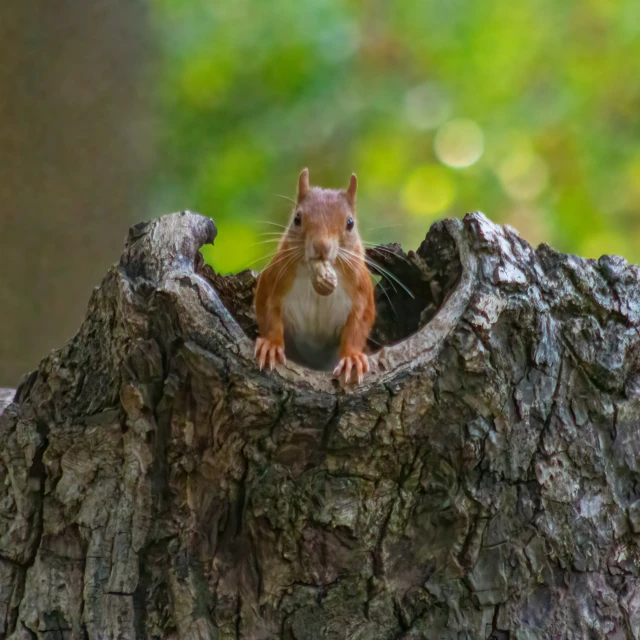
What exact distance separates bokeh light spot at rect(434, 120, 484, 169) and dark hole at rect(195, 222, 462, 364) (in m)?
2.32

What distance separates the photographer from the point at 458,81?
4.64 metres

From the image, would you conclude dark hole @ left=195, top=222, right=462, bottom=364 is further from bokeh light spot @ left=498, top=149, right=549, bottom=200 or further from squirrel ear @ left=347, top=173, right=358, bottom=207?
bokeh light spot @ left=498, top=149, right=549, bottom=200

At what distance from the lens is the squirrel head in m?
2.04

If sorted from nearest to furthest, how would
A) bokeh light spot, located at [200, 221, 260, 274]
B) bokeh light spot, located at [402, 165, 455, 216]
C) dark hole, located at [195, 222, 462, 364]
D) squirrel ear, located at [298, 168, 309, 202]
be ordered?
dark hole, located at [195, 222, 462, 364] → squirrel ear, located at [298, 168, 309, 202] → bokeh light spot, located at [200, 221, 260, 274] → bokeh light spot, located at [402, 165, 455, 216]

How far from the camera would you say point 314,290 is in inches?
82.4

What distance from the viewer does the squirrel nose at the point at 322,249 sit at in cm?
200

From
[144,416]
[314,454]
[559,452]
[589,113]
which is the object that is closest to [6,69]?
[144,416]

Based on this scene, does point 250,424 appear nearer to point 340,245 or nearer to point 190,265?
Result: point 190,265

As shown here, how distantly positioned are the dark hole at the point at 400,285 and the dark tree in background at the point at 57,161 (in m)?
1.08

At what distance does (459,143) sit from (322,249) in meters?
2.92

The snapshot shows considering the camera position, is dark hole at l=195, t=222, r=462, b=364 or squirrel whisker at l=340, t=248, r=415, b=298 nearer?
dark hole at l=195, t=222, r=462, b=364

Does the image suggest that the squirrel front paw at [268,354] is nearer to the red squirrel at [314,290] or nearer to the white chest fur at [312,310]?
the red squirrel at [314,290]

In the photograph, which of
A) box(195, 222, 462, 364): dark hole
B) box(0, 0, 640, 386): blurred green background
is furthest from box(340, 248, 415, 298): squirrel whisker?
box(0, 0, 640, 386): blurred green background

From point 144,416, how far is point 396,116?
343 cm
